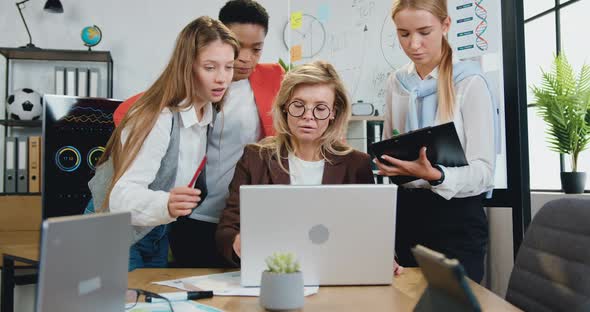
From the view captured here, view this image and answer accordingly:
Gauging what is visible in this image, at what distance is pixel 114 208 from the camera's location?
5.22 feet

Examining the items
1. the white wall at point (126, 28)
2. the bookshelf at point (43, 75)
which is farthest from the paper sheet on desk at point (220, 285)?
the white wall at point (126, 28)

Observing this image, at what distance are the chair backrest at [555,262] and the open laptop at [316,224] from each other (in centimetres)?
34

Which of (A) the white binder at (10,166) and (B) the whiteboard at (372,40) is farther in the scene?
(A) the white binder at (10,166)

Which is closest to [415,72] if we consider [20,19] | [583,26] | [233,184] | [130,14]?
[233,184]

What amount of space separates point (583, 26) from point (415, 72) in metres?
1.34

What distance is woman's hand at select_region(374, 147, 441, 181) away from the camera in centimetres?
169

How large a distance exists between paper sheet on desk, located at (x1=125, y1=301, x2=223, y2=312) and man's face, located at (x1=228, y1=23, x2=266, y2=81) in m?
1.16

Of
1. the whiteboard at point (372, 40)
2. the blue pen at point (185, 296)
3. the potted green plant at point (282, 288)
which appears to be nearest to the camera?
the potted green plant at point (282, 288)

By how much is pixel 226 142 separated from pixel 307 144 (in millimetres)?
333

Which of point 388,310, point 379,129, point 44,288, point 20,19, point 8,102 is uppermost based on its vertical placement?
→ point 20,19

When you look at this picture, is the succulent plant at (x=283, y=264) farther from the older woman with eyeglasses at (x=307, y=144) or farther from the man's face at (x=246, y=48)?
the man's face at (x=246, y=48)

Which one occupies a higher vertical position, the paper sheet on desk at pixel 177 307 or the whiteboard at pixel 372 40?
the whiteboard at pixel 372 40

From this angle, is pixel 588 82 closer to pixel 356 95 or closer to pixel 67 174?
pixel 356 95

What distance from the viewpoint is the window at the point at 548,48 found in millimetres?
2836
